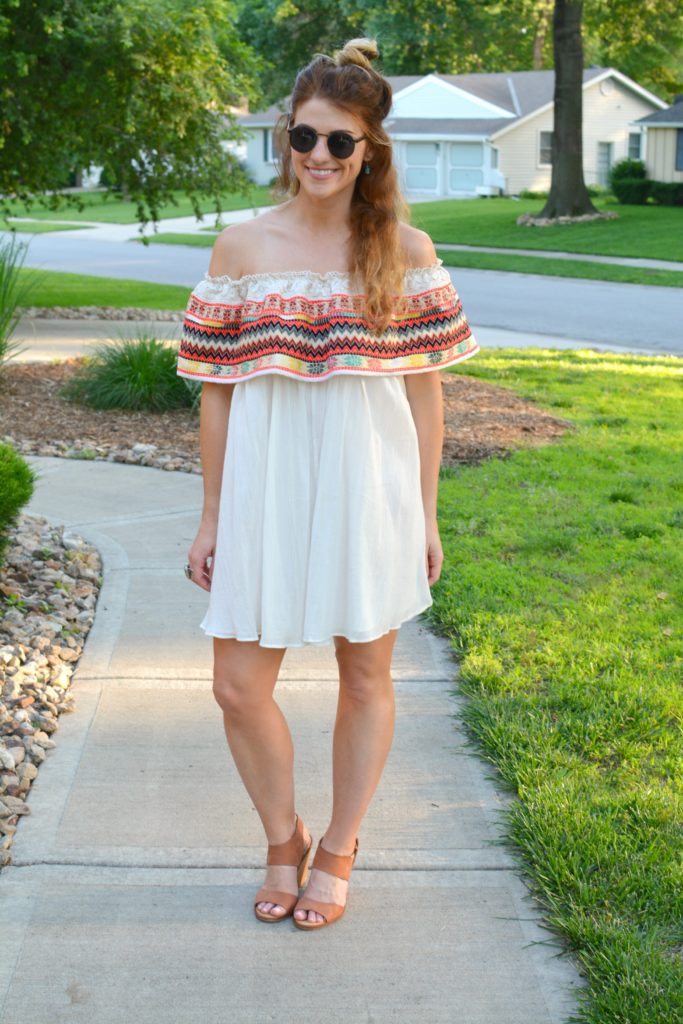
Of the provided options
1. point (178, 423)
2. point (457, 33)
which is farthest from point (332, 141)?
point (457, 33)

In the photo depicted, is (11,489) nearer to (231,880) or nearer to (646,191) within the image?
(231,880)

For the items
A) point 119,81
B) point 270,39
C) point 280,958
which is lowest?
point 280,958

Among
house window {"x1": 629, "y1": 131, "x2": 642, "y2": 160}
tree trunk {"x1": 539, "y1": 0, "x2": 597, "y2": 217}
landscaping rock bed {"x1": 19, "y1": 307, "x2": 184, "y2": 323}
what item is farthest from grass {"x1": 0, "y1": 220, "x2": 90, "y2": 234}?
house window {"x1": 629, "y1": 131, "x2": 642, "y2": 160}

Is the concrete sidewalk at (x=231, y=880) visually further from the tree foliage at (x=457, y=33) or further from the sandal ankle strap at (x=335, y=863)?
the tree foliage at (x=457, y=33)

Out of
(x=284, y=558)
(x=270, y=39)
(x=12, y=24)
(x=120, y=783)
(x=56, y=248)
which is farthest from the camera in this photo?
(x=270, y=39)

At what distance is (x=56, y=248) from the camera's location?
2784cm

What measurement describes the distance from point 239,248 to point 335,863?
58.7 inches

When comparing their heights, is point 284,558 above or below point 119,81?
below

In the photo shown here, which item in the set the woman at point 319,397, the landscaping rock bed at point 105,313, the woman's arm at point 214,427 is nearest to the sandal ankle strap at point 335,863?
the woman at point 319,397

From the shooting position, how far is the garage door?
159 ft

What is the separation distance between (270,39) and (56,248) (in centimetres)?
1588

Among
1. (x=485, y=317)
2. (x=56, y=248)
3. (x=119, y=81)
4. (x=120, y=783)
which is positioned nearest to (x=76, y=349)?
(x=119, y=81)

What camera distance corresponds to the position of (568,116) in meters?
29.3

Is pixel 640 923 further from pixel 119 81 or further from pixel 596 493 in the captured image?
pixel 119 81
